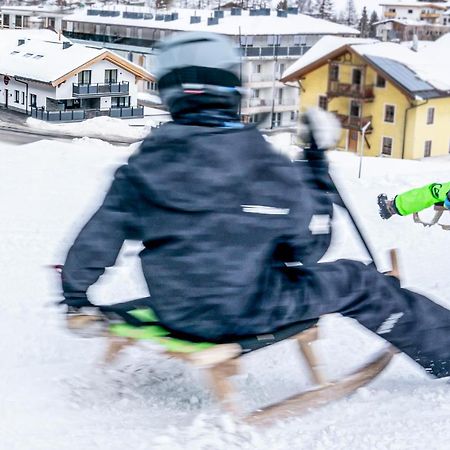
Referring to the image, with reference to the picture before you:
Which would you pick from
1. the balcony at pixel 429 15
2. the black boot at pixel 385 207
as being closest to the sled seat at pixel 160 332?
the black boot at pixel 385 207

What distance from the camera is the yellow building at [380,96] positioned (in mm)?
22438

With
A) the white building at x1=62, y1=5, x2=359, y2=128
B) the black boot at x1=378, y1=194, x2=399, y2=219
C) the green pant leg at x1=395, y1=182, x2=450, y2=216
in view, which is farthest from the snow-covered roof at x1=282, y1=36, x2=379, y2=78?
the green pant leg at x1=395, y1=182, x2=450, y2=216

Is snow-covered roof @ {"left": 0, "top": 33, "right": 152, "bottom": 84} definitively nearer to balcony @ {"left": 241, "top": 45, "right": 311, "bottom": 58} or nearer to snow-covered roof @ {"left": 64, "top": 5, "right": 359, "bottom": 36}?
snow-covered roof @ {"left": 64, "top": 5, "right": 359, "bottom": 36}

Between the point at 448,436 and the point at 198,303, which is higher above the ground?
the point at 198,303

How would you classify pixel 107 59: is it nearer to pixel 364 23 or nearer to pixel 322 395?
pixel 322 395

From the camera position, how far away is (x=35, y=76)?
52.5ft

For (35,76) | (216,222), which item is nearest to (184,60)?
(216,222)

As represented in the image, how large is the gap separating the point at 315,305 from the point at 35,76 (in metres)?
14.7

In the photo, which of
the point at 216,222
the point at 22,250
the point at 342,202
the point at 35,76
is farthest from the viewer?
the point at 35,76

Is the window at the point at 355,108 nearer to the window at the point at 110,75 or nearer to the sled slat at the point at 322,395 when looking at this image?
the window at the point at 110,75

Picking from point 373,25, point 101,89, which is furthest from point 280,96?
point 373,25

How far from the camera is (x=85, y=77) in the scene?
53.7 ft

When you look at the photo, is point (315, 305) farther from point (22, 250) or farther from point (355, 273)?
point (22, 250)

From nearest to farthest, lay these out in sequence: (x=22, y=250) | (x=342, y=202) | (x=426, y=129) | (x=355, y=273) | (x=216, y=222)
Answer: (x=216, y=222) → (x=355, y=273) → (x=342, y=202) → (x=22, y=250) → (x=426, y=129)
